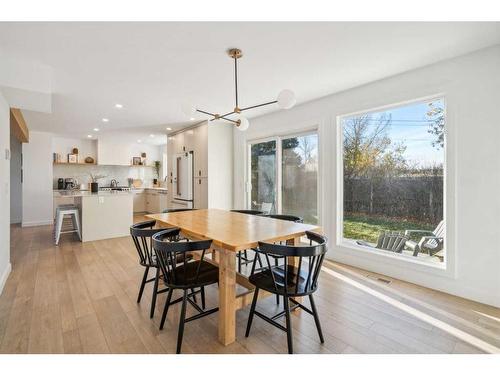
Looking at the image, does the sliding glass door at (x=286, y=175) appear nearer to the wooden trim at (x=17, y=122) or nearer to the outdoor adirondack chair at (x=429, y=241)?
the outdoor adirondack chair at (x=429, y=241)

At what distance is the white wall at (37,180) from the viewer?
600 cm

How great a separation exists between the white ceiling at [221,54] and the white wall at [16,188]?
167 inches

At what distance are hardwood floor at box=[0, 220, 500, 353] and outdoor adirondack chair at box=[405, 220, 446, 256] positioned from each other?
47 centimetres

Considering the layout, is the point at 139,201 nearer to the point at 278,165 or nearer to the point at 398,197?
the point at 278,165

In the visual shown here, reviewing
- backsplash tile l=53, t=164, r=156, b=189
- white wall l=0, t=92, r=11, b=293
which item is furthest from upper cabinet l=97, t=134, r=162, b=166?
white wall l=0, t=92, r=11, b=293

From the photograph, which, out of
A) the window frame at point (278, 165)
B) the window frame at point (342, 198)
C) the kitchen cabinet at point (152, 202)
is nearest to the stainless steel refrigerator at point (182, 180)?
the window frame at point (278, 165)

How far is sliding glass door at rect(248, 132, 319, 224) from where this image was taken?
400 cm

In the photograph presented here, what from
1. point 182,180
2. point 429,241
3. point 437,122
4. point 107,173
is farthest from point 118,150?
point 429,241

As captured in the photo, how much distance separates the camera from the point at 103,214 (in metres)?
4.75
